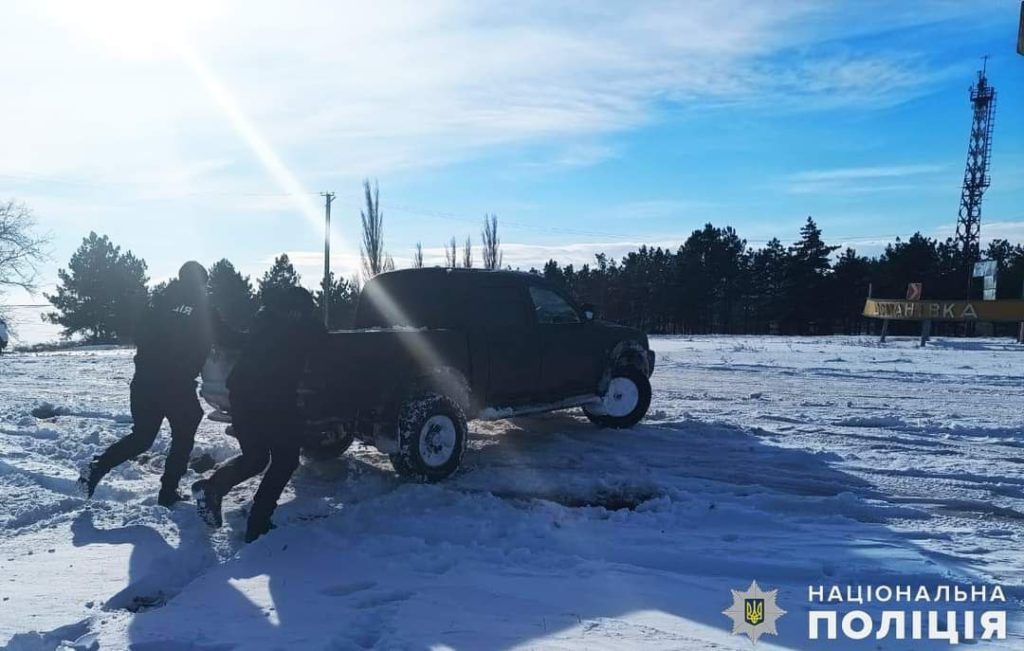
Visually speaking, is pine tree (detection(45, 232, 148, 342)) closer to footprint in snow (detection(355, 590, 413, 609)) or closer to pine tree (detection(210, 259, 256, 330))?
pine tree (detection(210, 259, 256, 330))

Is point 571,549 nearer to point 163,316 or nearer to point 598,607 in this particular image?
point 598,607

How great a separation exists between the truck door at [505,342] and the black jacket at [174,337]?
8.47 feet

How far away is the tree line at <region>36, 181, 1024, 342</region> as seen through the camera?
167ft

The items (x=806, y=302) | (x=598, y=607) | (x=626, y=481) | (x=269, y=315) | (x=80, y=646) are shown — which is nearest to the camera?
(x=80, y=646)

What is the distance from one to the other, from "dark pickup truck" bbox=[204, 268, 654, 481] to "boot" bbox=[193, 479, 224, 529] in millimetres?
1175

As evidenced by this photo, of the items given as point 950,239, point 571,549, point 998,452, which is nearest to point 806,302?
point 950,239

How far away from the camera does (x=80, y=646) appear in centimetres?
Result: 351

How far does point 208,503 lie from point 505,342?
3591 mm

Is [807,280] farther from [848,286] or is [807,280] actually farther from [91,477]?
[91,477]

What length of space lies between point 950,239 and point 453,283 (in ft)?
220

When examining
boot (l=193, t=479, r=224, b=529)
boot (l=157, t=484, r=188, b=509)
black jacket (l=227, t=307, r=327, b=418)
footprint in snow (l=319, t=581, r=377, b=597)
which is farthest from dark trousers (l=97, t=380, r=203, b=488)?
footprint in snow (l=319, t=581, r=377, b=597)

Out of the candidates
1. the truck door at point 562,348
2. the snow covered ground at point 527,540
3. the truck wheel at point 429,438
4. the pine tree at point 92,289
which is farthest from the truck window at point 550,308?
the pine tree at point 92,289

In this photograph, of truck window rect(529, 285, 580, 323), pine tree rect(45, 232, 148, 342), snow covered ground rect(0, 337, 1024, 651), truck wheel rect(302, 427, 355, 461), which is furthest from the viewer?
pine tree rect(45, 232, 148, 342)

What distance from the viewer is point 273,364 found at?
5.09m
